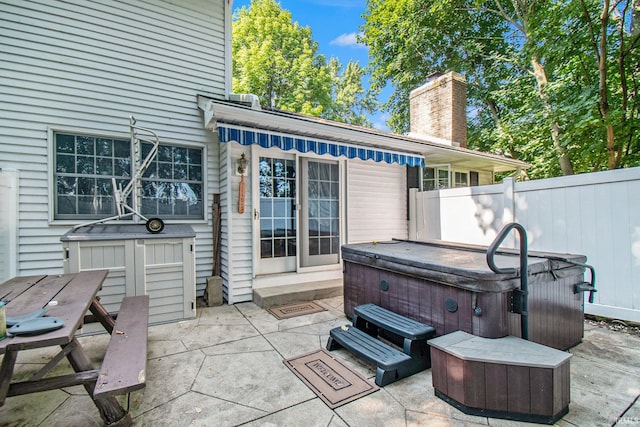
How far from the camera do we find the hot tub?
7.07 ft

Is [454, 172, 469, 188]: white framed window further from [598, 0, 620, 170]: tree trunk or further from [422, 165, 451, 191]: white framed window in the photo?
[598, 0, 620, 170]: tree trunk

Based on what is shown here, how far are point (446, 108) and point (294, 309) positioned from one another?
7255 mm

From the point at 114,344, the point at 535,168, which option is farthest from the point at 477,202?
the point at 535,168

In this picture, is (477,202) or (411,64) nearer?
(477,202)

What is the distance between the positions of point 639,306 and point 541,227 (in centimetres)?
133

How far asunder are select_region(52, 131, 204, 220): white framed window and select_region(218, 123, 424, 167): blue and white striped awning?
1185mm

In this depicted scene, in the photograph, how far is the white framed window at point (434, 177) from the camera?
24.4ft

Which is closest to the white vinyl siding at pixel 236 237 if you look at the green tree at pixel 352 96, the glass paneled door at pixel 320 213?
the glass paneled door at pixel 320 213

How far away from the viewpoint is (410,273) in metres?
2.72

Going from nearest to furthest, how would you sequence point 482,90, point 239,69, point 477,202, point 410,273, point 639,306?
point 410,273 → point 639,306 → point 477,202 → point 482,90 → point 239,69

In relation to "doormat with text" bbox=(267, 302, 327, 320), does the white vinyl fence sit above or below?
above

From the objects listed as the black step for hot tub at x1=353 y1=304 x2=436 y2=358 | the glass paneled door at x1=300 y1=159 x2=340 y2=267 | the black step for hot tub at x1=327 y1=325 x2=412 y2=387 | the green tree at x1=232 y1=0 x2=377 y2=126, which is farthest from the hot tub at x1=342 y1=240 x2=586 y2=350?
the green tree at x1=232 y1=0 x2=377 y2=126

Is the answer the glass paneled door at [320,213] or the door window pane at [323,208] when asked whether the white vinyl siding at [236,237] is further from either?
the door window pane at [323,208]

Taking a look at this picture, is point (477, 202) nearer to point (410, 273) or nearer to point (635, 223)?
point (635, 223)
